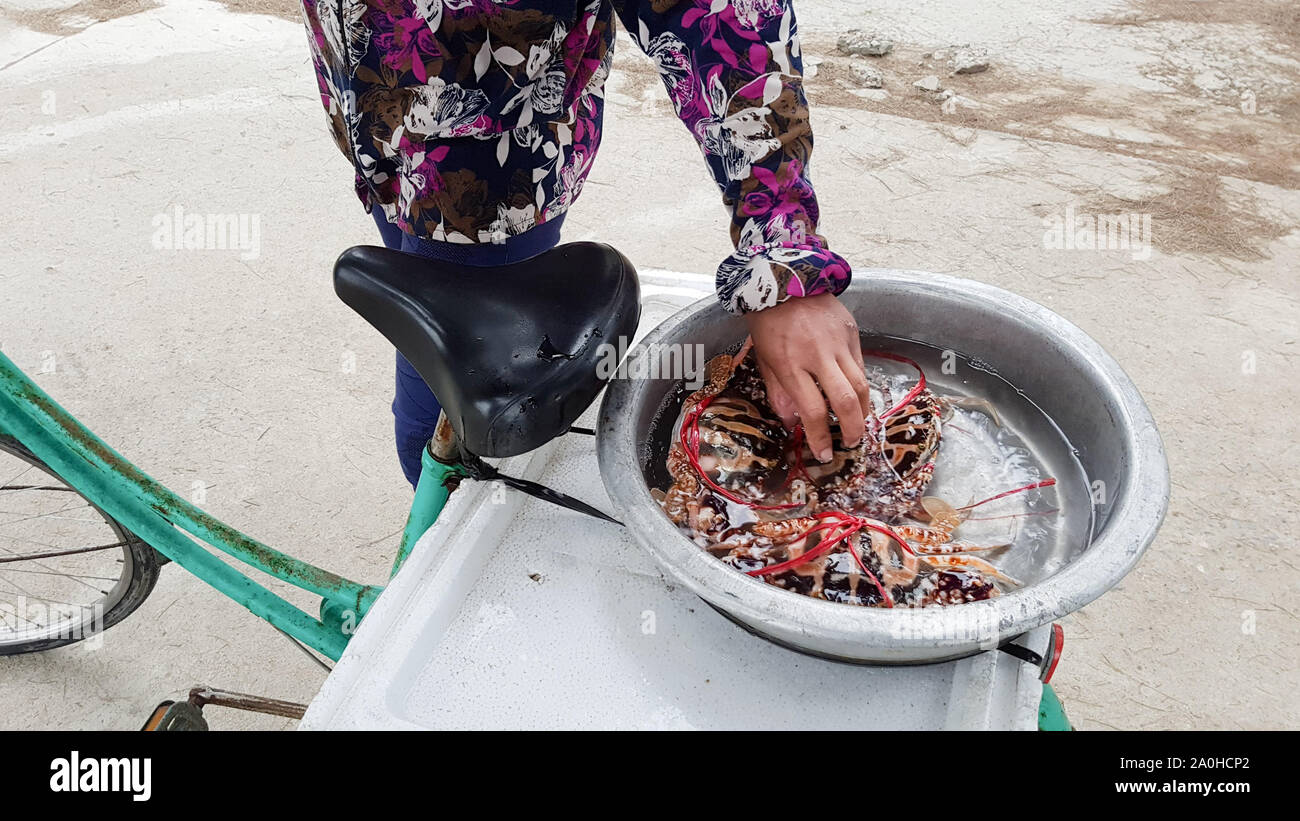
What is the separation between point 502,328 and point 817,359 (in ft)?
0.96

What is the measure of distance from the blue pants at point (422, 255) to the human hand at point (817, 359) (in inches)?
15.5

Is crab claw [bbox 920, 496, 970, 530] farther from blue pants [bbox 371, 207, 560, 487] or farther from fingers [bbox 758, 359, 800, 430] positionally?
blue pants [bbox 371, 207, 560, 487]

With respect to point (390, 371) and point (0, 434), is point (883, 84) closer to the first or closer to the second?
point (390, 371)

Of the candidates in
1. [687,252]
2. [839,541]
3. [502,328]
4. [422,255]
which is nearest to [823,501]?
[839,541]

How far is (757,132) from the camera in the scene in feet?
2.73

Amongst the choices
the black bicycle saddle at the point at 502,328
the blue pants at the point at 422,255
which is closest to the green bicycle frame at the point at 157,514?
the blue pants at the point at 422,255

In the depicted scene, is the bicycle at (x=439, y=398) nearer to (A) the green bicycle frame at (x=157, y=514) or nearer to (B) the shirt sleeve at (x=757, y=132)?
(A) the green bicycle frame at (x=157, y=514)

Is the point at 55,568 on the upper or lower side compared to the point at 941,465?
lower

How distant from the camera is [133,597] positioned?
1557 millimetres

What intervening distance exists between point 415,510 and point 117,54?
3.48 m

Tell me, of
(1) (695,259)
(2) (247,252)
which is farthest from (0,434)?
(1) (695,259)

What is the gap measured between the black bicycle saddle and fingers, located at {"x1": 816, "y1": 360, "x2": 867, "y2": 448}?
0.64 feet

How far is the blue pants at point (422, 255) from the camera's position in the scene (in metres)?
1.12

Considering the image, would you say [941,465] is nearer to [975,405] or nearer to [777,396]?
[975,405]
